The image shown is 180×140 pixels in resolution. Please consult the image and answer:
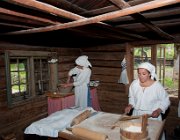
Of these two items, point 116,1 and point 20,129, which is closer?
point 116,1

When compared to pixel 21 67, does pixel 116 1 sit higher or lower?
higher

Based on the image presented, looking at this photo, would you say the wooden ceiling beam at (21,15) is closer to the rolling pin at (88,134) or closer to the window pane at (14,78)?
the rolling pin at (88,134)

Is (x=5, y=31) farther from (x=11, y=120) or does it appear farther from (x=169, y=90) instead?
(x=169, y=90)

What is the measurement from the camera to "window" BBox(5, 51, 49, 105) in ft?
13.5

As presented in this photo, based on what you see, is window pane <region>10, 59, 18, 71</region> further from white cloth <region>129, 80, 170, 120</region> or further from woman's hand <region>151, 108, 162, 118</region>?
woman's hand <region>151, 108, 162, 118</region>

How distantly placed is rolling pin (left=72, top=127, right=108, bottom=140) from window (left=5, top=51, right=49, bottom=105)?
8.35 ft

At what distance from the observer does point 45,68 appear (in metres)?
5.20

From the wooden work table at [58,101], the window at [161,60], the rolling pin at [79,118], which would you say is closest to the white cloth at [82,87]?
the wooden work table at [58,101]

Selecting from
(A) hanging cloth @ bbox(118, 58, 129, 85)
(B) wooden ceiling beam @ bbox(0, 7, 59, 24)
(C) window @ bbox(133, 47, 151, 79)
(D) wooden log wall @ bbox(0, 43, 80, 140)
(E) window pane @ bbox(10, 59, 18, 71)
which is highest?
(B) wooden ceiling beam @ bbox(0, 7, 59, 24)

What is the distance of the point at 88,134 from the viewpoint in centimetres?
199

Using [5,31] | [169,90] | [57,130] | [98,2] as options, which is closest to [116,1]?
[98,2]

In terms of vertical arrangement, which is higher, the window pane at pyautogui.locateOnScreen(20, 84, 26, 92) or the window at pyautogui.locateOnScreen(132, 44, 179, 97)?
the window at pyautogui.locateOnScreen(132, 44, 179, 97)

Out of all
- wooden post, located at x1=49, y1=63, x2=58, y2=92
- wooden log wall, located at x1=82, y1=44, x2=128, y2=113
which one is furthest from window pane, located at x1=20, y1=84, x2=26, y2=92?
wooden log wall, located at x1=82, y1=44, x2=128, y2=113

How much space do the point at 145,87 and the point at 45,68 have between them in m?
3.09
